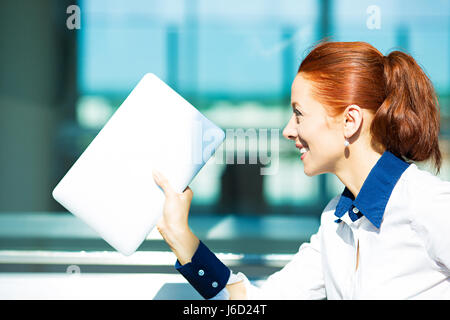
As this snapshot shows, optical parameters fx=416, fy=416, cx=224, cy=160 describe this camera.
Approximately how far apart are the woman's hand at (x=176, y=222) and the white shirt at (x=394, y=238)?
0.13m

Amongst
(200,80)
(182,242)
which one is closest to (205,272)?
(182,242)

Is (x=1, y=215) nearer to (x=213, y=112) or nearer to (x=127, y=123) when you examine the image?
(x=213, y=112)

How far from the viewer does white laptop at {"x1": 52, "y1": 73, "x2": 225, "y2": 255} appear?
0.75 m

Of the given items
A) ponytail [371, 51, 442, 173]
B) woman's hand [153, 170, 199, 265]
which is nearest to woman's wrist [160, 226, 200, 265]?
woman's hand [153, 170, 199, 265]

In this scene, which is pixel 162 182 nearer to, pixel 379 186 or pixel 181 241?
pixel 181 241

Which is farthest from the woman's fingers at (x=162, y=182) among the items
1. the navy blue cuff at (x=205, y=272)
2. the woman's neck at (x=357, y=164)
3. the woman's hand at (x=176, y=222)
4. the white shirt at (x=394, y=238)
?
the woman's neck at (x=357, y=164)

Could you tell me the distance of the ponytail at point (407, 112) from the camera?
75cm

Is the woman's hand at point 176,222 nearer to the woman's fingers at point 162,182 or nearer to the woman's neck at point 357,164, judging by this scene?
the woman's fingers at point 162,182

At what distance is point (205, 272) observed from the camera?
816 millimetres

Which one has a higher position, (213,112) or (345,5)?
(345,5)

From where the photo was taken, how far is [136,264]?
1.61 metres

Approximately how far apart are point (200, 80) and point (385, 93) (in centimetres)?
179
